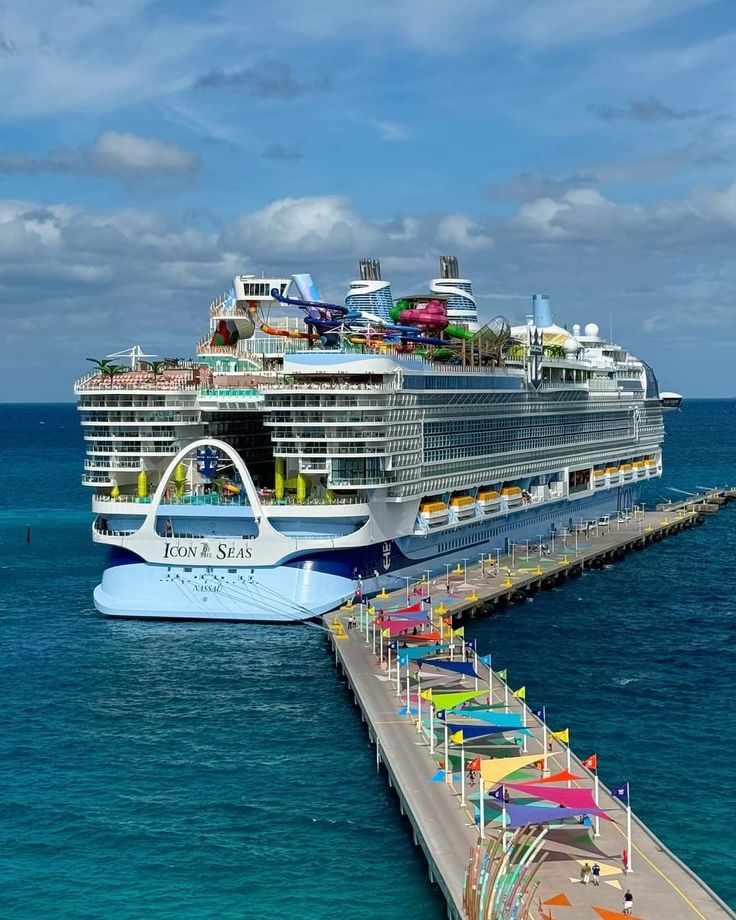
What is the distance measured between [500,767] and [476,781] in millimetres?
1562

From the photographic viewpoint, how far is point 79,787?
2282 inches

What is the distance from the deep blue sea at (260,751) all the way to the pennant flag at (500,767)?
432 cm

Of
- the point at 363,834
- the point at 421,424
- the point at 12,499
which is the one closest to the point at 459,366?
the point at 421,424

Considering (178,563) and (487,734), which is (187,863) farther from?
(178,563)

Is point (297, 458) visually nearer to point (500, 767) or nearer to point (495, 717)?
point (495, 717)

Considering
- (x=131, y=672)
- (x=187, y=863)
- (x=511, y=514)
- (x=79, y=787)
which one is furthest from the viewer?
(x=511, y=514)

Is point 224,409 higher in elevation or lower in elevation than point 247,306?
lower

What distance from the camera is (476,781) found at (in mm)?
52812

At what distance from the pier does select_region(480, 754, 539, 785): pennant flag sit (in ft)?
0.27

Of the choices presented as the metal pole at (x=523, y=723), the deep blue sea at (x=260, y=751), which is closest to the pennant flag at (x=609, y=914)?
the deep blue sea at (x=260, y=751)

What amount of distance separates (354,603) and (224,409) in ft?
57.6

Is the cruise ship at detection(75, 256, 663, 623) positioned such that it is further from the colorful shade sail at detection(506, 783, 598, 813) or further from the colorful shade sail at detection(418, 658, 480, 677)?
the colorful shade sail at detection(506, 783, 598, 813)

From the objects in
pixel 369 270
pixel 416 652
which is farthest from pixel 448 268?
pixel 416 652

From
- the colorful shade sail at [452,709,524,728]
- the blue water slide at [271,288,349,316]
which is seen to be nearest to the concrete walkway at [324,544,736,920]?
the colorful shade sail at [452,709,524,728]
